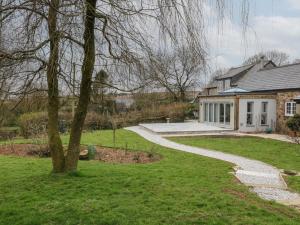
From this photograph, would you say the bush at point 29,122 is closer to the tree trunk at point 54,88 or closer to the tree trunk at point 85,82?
the tree trunk at point 54,88

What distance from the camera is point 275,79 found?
83.8 ft

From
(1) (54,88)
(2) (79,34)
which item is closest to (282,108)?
(1) (54,88)

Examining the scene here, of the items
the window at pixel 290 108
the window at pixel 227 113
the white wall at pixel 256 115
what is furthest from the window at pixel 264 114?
the window at pixel 227 113

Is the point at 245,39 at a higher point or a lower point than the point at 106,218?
higher

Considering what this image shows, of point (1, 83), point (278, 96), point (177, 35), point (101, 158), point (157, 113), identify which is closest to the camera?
point (177, 35)

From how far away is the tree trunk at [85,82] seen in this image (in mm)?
5780

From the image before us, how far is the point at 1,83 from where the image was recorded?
5.74 m

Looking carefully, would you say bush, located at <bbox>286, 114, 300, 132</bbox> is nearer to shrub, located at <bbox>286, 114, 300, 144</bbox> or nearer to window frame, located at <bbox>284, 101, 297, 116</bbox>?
shrub, located at <bbox>286, 114, 300, 144</bbox>

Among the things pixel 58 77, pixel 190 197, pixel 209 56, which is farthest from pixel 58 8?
pixel 190 197

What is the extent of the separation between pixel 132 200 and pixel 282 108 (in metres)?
19.0

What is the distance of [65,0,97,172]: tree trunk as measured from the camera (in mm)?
5780

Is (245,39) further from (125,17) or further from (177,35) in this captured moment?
(125,17)

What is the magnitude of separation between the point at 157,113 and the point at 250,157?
1850cm

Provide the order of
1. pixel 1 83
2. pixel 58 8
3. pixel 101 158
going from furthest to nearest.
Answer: pixel 101 158 → pixel 1 83 → pixel 58 8
